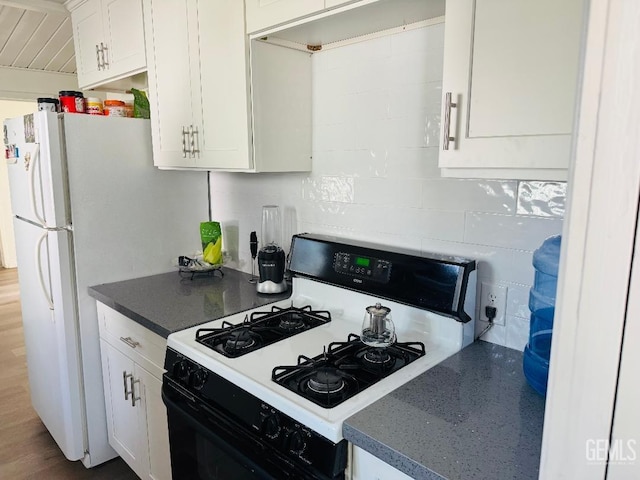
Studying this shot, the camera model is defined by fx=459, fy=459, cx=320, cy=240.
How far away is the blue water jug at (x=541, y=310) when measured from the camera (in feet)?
3.90

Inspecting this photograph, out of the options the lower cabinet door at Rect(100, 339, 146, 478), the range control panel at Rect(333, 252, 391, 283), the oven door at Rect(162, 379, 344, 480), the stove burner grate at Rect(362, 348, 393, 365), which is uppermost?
the range control panel at Rect(333, 252, 391, 283)

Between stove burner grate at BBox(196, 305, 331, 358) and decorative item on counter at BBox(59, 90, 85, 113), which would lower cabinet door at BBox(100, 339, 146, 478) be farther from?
decorative item on counter at BBox(59, 90, 85, 113)

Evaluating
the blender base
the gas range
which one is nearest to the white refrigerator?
the blender base

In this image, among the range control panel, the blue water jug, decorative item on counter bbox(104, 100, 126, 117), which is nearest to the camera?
the blue water jug

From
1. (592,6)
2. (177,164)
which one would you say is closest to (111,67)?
(177,164)

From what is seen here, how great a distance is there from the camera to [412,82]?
61.1 inches

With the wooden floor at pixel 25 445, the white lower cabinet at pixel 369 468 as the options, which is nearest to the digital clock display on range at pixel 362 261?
the white lower cabinet at pixel 369 468

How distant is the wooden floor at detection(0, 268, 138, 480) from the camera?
2.20 metres

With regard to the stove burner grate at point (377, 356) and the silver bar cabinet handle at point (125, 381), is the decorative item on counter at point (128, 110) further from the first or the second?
the stove burner grate at point (377, 356)

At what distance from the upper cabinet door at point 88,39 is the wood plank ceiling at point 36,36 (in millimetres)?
425

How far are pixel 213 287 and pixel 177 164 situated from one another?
580mm

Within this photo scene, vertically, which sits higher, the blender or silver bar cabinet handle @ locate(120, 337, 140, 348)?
the blender

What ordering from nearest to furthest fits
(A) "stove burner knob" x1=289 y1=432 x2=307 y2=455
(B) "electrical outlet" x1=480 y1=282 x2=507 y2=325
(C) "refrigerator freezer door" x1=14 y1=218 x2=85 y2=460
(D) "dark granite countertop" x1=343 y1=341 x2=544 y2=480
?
(D) "dark granite countertop" x1=343 y1=341 x2=544 y2=480 < (A) "stove burner knob" x1=289 y1=432 x2=307 y2=455 < (B) "electrical outlet" x1=480 y1=282 x2=507 y2=325 < (C) "refrigerator freezer door" x1=14 y1=218 x2=85 y2=460

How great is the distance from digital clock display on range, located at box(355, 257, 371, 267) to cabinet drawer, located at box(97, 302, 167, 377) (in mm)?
752
